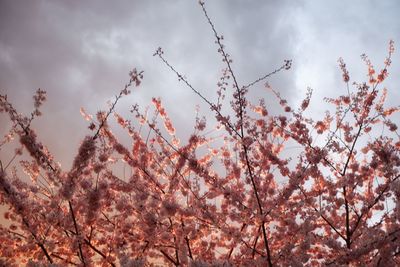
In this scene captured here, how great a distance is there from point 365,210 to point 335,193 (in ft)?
3.01

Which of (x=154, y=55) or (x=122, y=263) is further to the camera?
(x=154, y=55)

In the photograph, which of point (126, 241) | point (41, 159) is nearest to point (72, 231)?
point (126, 241)

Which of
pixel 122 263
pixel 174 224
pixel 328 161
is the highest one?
pixel 328 161

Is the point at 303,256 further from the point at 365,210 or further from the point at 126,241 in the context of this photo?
the point at 126,241

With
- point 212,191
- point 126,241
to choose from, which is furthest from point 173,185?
point 126,241

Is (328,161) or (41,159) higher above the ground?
(328,161)

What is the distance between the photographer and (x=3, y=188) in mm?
5496

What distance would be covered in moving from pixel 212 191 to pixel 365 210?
14.1 feet

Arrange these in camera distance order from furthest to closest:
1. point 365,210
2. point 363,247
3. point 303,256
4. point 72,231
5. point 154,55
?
point 365,210, point 72,231, point 154,55, point 303,256, point 363,247

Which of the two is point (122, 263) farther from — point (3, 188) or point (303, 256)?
point (303, 256)

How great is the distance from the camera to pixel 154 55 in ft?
26.1

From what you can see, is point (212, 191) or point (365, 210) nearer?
point (365, 210)

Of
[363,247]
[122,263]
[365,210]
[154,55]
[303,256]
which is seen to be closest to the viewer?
[122,263]

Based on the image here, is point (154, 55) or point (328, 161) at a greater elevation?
point (154, 55)
